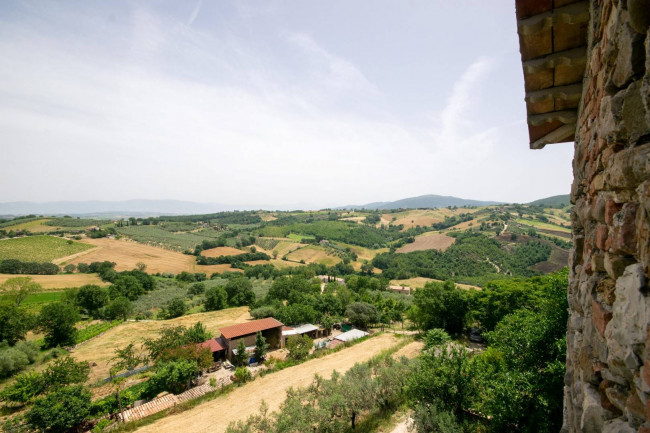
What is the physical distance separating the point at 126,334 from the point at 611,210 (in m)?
47.8

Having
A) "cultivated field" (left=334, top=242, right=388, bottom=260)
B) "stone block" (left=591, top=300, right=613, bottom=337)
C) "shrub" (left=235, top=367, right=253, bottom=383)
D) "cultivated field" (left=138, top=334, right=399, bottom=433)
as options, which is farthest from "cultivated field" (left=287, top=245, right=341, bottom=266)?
"stone block" (left=591, top=300, right=613, bottom=337)

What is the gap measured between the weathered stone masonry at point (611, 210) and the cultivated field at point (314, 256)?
93944 mm

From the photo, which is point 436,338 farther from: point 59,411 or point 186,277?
point 186,277

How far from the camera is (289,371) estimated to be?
83.0 ft

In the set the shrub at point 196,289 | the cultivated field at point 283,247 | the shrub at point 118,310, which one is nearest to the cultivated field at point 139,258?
the shrub at point 196,289

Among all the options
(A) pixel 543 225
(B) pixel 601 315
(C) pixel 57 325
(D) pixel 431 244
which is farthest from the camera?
(A) pixel 543 225

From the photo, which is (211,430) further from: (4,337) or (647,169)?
(4,337)

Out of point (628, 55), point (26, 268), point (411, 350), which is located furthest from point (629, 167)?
point (26, 268)

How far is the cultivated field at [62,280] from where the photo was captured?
5522cm

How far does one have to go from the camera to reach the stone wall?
5.69 feet

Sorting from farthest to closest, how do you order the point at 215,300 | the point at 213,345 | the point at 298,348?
the point at 215,300
the point at 213,345
the point at 298,348

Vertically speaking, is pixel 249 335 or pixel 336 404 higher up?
pixel 336 404

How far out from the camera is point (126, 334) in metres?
37.5

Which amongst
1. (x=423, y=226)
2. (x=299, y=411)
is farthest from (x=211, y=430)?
(x=423, y=226)
